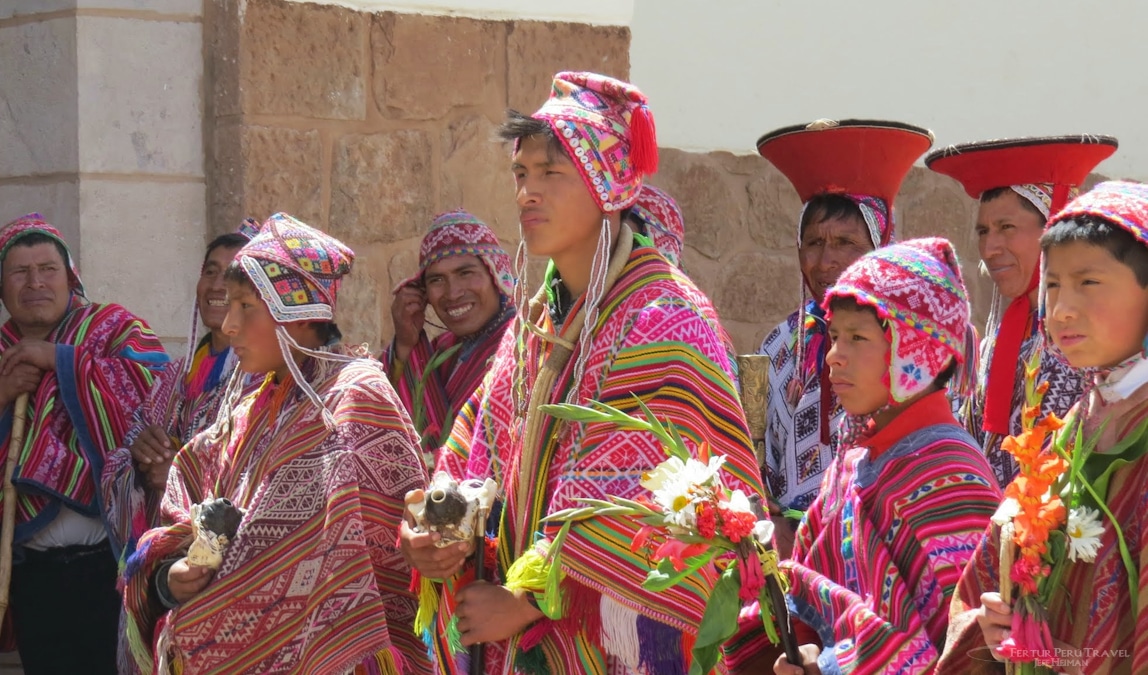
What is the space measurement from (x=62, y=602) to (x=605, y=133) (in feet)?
10.1

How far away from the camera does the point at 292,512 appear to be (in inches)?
171

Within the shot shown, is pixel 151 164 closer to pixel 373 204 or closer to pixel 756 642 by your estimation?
pixel 373 204

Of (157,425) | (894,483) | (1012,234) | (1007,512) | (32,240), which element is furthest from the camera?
(32,240)

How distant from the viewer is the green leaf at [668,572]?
3.07 m

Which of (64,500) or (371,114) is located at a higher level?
(371,114)

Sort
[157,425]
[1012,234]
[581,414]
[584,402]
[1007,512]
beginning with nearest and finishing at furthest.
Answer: [1007,512] < [581,414] < [584,402] < [1012,234] < [157,425]

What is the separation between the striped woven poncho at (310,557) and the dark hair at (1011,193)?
2022 millimetres

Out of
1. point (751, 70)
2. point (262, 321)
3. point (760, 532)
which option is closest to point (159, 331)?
point (262, 321)

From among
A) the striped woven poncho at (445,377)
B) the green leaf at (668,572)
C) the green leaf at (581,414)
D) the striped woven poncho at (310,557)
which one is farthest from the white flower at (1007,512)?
the striped woven poncho at (445,377)

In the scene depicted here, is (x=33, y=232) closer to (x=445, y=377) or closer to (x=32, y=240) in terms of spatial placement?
(x=32, y=240)

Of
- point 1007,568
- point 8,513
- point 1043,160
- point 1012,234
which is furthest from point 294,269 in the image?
point 1007,568

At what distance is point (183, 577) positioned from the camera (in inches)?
171

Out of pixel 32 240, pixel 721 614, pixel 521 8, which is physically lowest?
pixel 721 614

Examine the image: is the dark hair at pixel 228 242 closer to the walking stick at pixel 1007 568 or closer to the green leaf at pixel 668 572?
the green leaf at pixel 668 572
